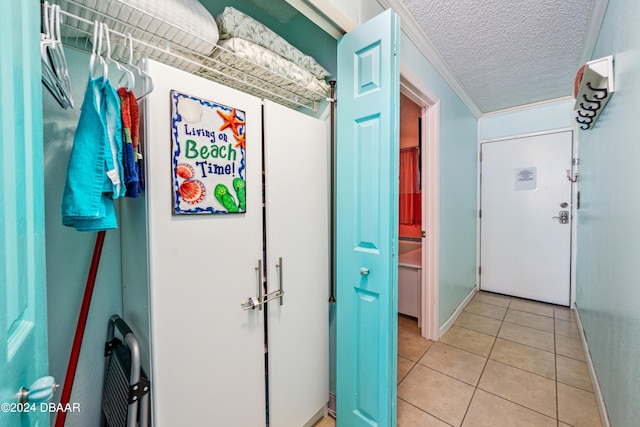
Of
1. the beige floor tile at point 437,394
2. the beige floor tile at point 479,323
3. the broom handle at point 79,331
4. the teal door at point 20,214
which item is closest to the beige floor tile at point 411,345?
the beige floor tile at point 437,394

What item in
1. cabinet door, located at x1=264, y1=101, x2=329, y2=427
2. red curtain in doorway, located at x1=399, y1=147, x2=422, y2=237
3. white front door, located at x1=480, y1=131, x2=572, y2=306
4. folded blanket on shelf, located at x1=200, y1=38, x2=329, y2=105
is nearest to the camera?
folded blanket on shelf, located at x1=200, y1=38, x2=329, y2=105

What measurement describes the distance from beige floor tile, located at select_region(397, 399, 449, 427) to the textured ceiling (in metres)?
2.60

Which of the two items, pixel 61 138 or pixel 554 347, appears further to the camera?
pixel 554 347

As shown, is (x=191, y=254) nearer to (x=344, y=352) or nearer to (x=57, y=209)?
(x=57, y=209)

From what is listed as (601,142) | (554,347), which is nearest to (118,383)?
(601,142)

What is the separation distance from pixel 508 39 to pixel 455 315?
265cm

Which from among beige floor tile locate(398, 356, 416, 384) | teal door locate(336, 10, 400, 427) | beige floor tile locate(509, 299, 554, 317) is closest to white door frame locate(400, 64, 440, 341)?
beige floor tile locate(398, 356, 416, 384)

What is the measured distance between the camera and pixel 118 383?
0.89 m

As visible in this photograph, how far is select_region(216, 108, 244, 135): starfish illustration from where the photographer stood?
982 mm

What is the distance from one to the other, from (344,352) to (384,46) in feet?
5.13

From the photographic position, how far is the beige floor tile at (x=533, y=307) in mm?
3012

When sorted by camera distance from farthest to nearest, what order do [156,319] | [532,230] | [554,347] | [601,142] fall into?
[532,230] → [554,347] → [601,142] → [156,319]

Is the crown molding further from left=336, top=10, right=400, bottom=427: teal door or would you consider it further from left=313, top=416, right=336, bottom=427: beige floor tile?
left=313, top=416, right=336, bottom=427: beige floor tile

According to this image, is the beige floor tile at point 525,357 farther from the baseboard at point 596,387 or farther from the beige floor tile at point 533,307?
the beige floor tile at point 533,307
